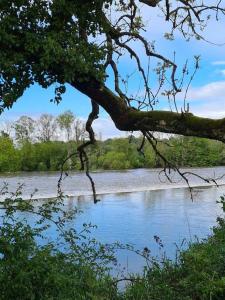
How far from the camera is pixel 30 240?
22.4 feet

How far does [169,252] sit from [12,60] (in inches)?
313

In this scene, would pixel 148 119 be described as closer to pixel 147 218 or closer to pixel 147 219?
pixel 147 219

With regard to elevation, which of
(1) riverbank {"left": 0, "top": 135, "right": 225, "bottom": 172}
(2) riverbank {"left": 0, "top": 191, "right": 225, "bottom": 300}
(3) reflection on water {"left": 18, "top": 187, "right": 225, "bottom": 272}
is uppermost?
(1) riverbank {"left": 0, "top": 135, "right": 225, "bottom": 172}

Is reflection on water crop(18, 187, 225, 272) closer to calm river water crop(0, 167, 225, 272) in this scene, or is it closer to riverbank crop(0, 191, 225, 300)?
calm river water crop(0, 167, 225, 272)

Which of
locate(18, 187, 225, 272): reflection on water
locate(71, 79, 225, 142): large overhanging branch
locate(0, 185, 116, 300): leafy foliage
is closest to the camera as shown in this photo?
locate(71, 79, 225, 142): large overhanging branch

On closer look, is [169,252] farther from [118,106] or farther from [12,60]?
[12,60]

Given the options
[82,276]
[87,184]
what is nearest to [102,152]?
[82,276]

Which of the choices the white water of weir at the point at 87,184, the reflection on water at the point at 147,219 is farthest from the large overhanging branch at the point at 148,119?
the white water of weir at the point at 87,184

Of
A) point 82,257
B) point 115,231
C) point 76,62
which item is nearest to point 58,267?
point 82,257


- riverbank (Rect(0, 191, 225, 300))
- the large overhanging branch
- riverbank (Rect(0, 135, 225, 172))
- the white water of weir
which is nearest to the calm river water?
riverbank (Rect(0, 135, 225, 172))

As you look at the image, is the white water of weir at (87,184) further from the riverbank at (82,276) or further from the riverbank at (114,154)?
the riverbank at (82,276)

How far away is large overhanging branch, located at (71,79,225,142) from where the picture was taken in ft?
19.1

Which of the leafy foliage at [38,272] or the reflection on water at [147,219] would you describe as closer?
the leafy foliage at [38,272]

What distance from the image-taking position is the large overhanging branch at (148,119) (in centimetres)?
581
